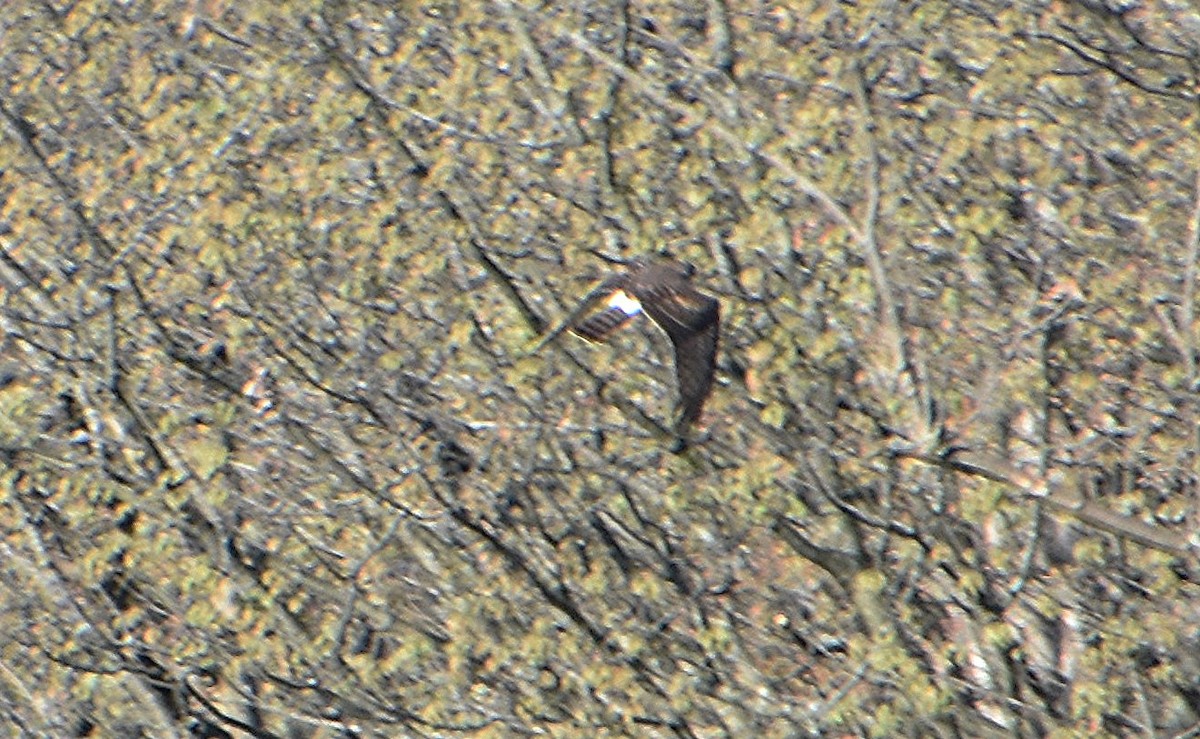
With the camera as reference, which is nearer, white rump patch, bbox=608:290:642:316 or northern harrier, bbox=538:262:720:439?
northern harrier, bbox=538:262:720:439

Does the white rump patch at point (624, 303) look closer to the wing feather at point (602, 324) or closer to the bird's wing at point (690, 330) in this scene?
the wing feather at point (602, 324)

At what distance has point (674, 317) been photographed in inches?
310

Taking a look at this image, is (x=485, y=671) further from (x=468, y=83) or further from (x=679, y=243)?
(x=468, y=83)

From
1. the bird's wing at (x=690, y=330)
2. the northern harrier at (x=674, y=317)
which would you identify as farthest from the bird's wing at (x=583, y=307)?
the bird's wing at (x=690, y=330)

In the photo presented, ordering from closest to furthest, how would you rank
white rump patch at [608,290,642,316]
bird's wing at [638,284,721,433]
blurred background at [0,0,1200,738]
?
blurred background at [0,0,1200,738]
bird's wing at [638,284,721,433]
white rump patch at [608,290,642,316]

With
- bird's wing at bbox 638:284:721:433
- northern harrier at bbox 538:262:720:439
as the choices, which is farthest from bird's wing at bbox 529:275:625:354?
bird's wing at bbox 638:284:721:433

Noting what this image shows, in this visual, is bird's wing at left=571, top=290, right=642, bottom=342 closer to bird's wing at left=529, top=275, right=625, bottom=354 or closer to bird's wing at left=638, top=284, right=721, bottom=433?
bird's wing at left=529, top=275, right=625, bottom=354

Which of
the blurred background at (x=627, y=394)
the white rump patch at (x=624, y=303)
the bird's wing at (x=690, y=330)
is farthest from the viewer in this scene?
the white rump patch at (x=624, y=303)

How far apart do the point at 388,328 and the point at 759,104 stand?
155cm

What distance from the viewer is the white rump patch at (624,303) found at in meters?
8.00

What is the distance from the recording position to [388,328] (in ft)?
27.3

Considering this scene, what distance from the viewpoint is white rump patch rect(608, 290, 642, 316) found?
315 inches

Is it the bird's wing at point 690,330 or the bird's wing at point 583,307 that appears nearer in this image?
the bird's wing at point 690,330

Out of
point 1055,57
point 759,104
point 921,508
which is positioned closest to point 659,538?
point 921,508
